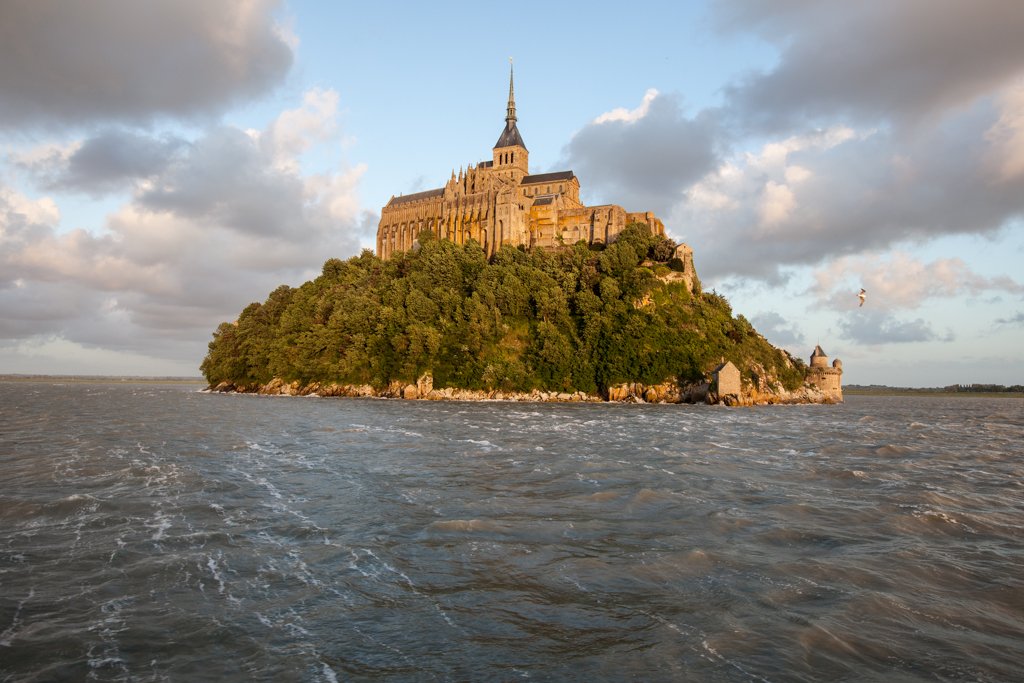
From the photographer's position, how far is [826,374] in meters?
77.5

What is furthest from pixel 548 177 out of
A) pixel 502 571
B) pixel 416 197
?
pixel 502 571

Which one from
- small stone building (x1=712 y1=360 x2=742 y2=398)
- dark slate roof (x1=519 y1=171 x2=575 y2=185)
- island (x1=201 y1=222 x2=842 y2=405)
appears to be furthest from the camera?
dark slate roof (x1=519 y1=171 x2=575 y2=185)

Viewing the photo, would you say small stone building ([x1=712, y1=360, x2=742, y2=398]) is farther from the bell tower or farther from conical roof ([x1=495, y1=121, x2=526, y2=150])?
conical roof ([x1=495, y1=121, x2=526, y2=150])

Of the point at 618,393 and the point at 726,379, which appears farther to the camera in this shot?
the point at 618,393

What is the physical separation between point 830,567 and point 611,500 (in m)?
4.54

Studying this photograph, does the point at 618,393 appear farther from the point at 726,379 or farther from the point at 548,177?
the point at 548,177

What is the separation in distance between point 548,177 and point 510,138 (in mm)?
14767

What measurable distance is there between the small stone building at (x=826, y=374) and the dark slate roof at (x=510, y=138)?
6095cm

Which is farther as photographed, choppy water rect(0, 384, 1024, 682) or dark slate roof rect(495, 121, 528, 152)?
dark slate roof rect(495, 121, 528, 152)

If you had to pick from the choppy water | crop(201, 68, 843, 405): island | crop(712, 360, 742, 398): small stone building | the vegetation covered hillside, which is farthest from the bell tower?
the choppy water

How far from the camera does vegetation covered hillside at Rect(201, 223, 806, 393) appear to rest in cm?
6156

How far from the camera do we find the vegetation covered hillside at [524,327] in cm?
6156

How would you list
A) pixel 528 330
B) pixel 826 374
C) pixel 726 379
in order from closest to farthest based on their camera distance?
pixel 726 379 → pixel 528 330 → pixel 826 374

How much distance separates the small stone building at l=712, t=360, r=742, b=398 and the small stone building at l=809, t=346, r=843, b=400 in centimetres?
2622
